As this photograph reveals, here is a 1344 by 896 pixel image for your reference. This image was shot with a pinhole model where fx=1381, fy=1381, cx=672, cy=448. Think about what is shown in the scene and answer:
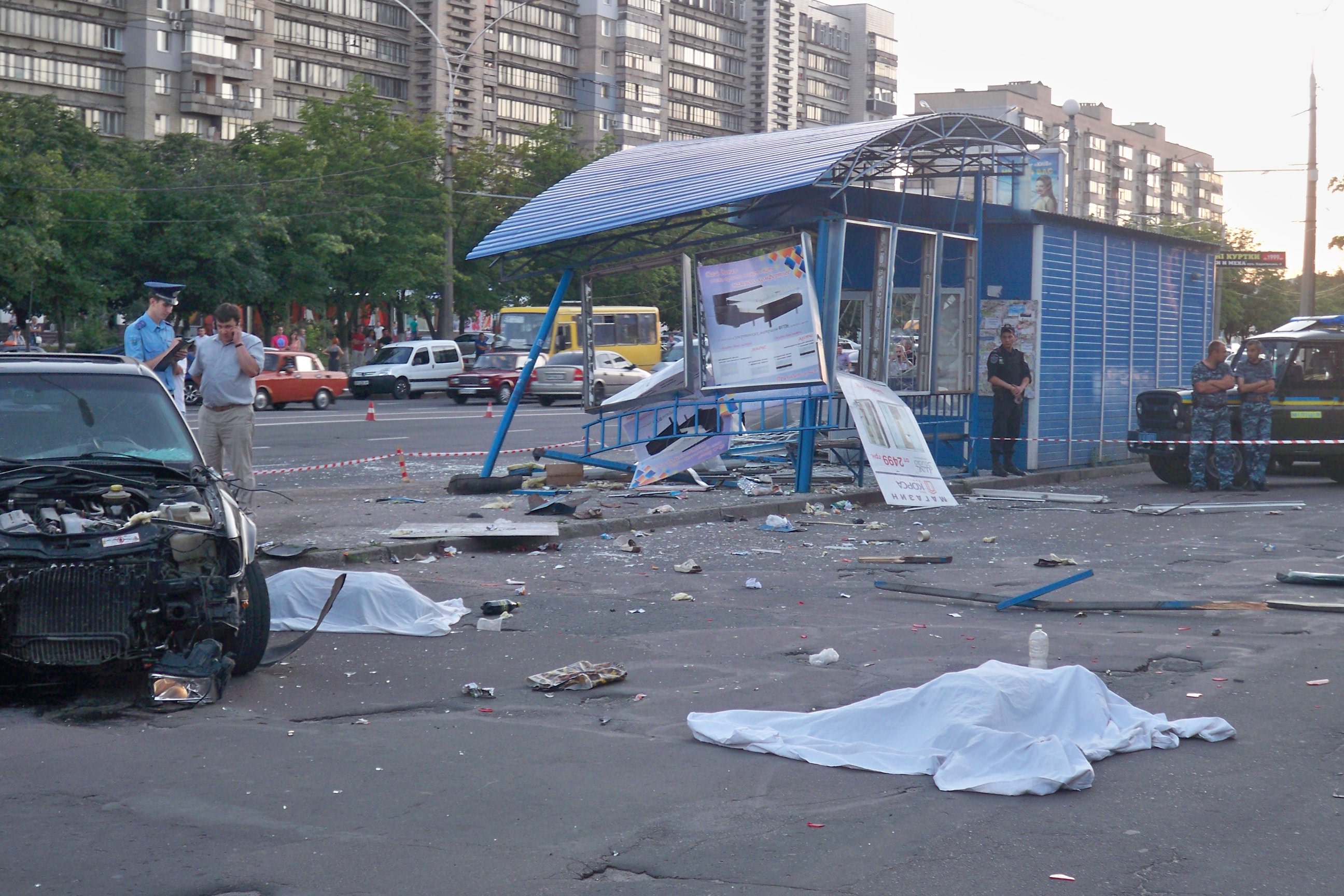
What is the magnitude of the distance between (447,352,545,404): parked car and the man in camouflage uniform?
24.0 meters

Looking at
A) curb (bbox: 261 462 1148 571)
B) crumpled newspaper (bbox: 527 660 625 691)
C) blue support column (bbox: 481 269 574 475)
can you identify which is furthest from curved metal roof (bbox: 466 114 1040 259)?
crumpled newspaper (bbox: 527 660 625 691)

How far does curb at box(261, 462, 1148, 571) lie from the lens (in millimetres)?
10719

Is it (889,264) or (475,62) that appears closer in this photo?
(889,264)

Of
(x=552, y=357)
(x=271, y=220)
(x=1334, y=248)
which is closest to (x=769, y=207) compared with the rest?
(x=552, y=357)

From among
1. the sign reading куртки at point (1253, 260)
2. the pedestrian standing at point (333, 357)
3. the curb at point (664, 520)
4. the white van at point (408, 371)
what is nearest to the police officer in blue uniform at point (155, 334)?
the curb at point (664, 520)

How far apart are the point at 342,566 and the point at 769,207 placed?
320 inches

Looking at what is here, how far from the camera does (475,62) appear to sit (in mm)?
89438

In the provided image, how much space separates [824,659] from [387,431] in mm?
20177

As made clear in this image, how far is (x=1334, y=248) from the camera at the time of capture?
3909 centimetres

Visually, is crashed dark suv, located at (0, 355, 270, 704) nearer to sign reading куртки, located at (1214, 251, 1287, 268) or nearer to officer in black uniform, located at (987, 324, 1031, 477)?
officer in black uniform, located at (987, 324, 1031, 477)

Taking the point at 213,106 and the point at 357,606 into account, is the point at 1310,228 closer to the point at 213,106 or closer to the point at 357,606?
the point at 357,606

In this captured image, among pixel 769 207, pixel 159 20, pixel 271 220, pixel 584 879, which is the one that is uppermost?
pixel 159 20

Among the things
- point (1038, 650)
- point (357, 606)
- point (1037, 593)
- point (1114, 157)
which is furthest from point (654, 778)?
point (1114, 157)

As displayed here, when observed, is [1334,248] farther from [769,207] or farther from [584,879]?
[584,879]
